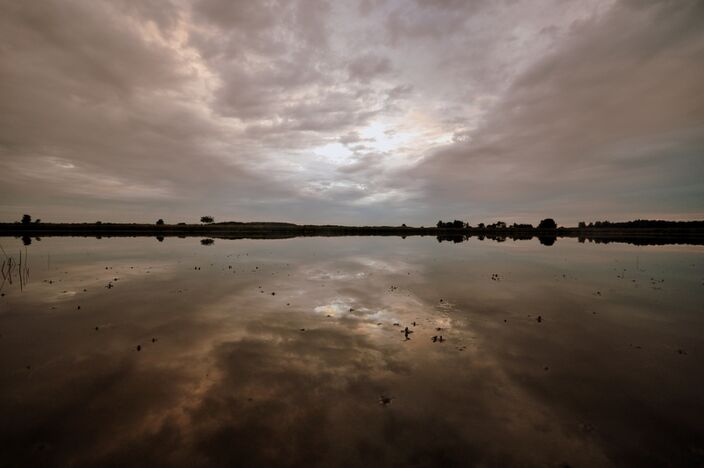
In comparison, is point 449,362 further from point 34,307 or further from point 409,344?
point 34,307

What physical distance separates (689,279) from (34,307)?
5314 cm

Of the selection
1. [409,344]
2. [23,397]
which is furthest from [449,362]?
[23,397]

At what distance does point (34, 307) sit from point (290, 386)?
18522 millimetres

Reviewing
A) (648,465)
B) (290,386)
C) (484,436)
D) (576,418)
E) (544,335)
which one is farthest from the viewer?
(544,335)

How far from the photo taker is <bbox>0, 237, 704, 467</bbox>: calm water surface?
6754 millimetres

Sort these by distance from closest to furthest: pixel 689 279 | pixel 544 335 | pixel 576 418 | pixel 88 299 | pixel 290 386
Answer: pixel 576 418 → pixel 290 386 → pixel 544 335 → pixel 88 299 → pixel 689 279

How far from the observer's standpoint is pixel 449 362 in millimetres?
11102

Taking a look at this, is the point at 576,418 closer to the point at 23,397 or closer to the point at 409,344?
the point at 409,344

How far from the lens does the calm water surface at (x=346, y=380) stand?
675 centimetres

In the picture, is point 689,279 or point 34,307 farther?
point 689,279

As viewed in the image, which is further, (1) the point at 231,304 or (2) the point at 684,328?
(1) the point at 231,304

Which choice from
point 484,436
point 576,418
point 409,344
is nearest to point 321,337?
point 409,344

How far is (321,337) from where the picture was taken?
13.4m

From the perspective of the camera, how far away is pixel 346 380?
32.1ft
